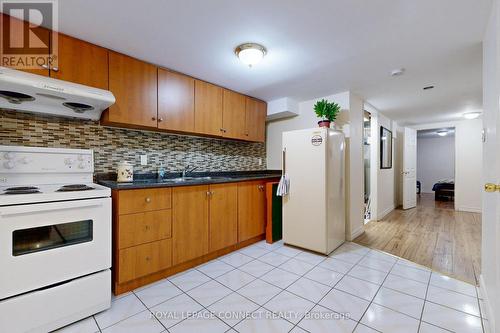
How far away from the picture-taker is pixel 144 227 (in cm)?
188

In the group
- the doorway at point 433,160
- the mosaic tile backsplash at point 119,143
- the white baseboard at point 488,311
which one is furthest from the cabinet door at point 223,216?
the doorway at point 433,160

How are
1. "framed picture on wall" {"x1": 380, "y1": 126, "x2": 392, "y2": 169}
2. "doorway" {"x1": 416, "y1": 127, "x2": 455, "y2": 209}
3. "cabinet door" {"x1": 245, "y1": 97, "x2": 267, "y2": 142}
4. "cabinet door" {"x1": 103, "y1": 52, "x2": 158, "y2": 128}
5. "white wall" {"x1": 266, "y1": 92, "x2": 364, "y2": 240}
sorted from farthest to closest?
"doorway" {"x1": 416, "y1": 127, "x2": 455, "y2": 209} < "framed picture on wall" {"x1": 380, "y1": 126, "x2": 392, "y2": 169} < "cabinet door" {"x1": 245, "y1": 97, "x2": 267, "y2": 142} < "white wall" {"x1": 266, "y1": 92, "x2": 364, "y2": 240} < "cabinet door" {"x1": 103, "y1": 52, "x2": 158, "y2": 128}

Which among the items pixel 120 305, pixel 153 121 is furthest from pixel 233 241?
pixel 153 121

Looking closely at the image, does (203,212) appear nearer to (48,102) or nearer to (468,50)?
(48,102)

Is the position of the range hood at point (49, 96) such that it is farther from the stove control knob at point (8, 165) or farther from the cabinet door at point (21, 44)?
the stove control knob at point (8, 165)

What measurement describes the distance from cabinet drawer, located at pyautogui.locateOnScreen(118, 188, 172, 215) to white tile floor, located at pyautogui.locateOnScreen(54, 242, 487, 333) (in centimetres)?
71

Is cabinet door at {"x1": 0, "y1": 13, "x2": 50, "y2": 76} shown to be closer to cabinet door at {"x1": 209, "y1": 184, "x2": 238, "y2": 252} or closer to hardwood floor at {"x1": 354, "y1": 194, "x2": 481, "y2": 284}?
cabinet door at {"x1": 209, "y1": 184, "x2": 238, "y2": 252}

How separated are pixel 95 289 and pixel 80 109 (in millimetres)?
1464

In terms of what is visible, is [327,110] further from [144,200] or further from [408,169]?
[408,169]

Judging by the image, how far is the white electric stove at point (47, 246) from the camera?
128cm

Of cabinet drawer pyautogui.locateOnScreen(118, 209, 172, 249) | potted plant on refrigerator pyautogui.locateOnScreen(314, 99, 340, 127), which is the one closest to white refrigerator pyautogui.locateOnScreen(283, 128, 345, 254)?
potted plant on refrigerator pyautogui.locateOnScreen(314, 99, 340, 127)

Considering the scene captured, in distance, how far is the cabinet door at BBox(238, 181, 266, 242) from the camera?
8.99 ft

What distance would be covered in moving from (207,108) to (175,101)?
42 cm

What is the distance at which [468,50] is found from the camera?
2.00 m
